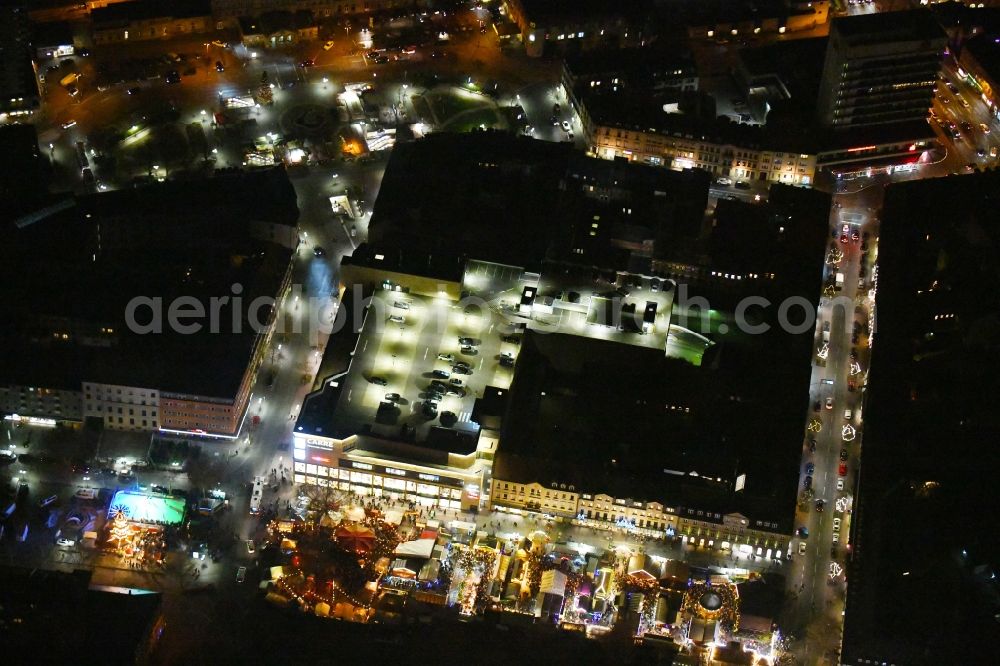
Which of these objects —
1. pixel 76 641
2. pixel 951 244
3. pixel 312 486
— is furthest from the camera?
pixel 951 244

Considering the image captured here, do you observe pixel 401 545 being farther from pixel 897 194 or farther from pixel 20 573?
pixel 897 194

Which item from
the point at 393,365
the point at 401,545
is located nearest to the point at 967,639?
the point at 401,545

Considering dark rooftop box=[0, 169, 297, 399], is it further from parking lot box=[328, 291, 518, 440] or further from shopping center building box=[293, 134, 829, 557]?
parking lot box=[328, 291, 518, 440]

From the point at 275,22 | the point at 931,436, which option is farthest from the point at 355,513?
the point at 275,22

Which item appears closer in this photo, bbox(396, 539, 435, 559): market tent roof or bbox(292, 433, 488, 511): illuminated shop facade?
bbox(396, 539, 435, 559): market tent roof

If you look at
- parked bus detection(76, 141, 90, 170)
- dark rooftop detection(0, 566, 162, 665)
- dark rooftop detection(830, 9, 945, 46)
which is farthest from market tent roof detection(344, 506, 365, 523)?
dark rooftop detection(830, 9, 945, 46)

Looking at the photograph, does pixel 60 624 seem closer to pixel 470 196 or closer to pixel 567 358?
pixel 567 358

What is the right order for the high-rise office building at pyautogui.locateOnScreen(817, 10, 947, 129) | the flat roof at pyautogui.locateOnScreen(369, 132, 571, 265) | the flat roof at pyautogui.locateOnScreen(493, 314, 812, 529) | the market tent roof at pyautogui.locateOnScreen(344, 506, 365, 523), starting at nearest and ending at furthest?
the flat roof at pyautogui.locateOnScreen(493, 314, 812, 529) → the market tent roof at pyautogui.locateOnScreen(344, 506, 365, 523) → the flat roof at pyautogui.locateOnScreen(369, 132, 571, 265) → the high-rise office building at pyautogui.locateOnScreen(817, 10, 947, 129)
